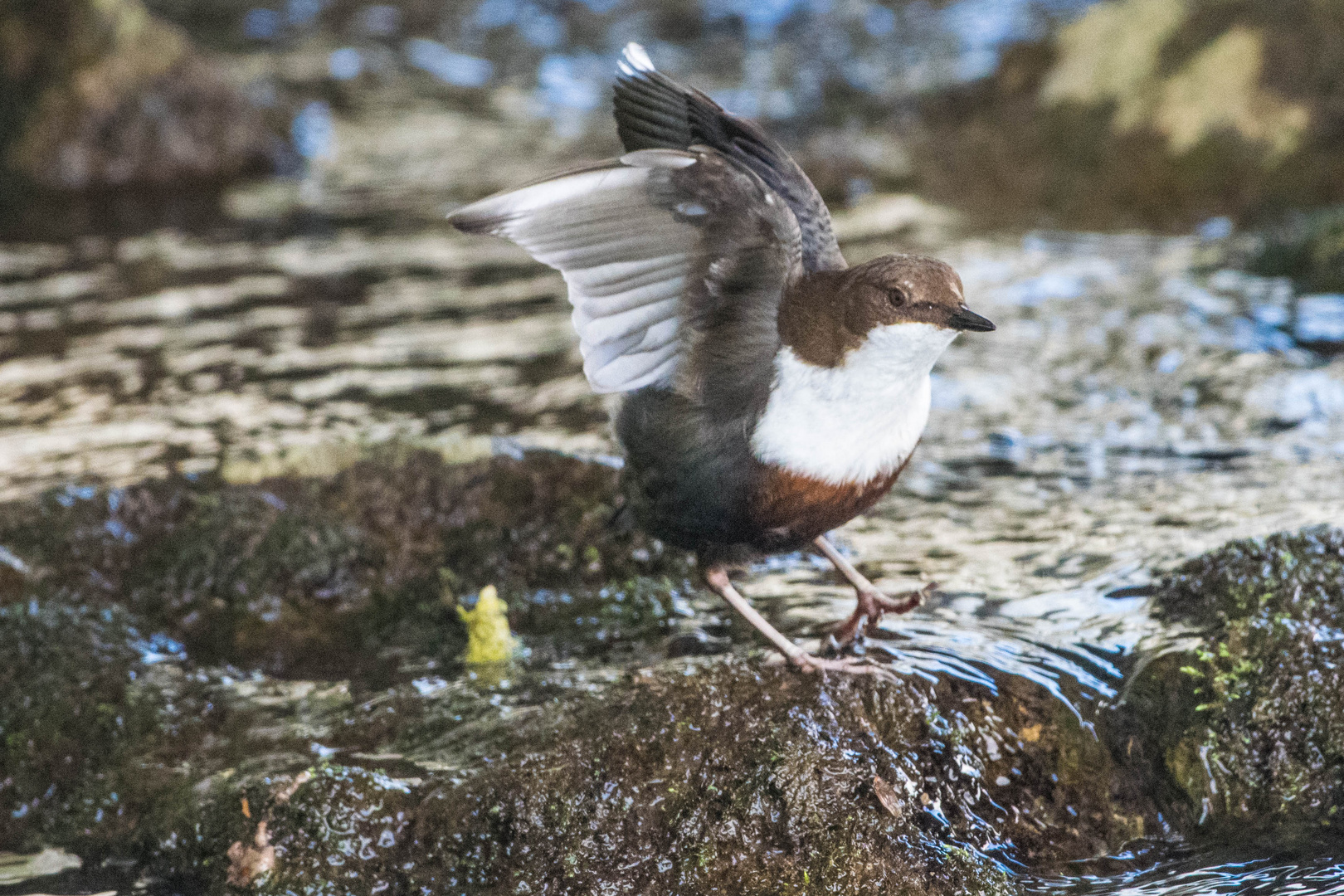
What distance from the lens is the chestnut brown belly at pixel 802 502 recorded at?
2766 millimetres

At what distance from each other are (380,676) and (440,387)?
221 centimetres

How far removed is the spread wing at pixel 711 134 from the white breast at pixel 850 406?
303mm

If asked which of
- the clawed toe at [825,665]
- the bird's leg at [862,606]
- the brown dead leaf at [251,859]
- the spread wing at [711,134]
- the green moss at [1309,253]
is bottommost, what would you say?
the brown dead leaf at [251,859]

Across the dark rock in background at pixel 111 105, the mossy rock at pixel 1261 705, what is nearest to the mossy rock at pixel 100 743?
the mossy rock at pixel 1261 705

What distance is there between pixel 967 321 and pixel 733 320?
51cm

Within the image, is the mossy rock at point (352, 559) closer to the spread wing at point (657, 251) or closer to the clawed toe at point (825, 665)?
the clawed toe at point (825, 665)

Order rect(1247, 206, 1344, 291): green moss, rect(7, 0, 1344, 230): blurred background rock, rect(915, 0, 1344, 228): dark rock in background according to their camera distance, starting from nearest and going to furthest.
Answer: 1. rect(1247, 206, 1344, 291): green moss
2. rect(915, 0, 1344, 228): dark rock in background
3. rect(7, 0, 1344, 230): blurred background rock

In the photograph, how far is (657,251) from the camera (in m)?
2.77

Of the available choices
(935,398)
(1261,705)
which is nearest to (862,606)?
(1261,705)

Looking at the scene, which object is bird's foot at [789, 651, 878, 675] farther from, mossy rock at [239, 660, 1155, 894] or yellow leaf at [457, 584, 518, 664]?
yellow leaf at [457, 584, 518, 664]

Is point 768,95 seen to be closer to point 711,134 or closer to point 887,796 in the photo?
point 711,134

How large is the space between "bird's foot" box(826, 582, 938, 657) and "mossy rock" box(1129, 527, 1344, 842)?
0.57m

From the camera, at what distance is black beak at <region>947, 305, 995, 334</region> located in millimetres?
2596

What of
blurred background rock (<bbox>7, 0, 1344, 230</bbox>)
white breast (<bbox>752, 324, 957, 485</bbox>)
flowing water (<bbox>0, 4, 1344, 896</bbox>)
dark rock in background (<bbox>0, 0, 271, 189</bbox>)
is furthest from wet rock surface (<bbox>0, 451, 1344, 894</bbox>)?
dark rock in background (<bbox>0, 0, 271, 189</bbox>)
